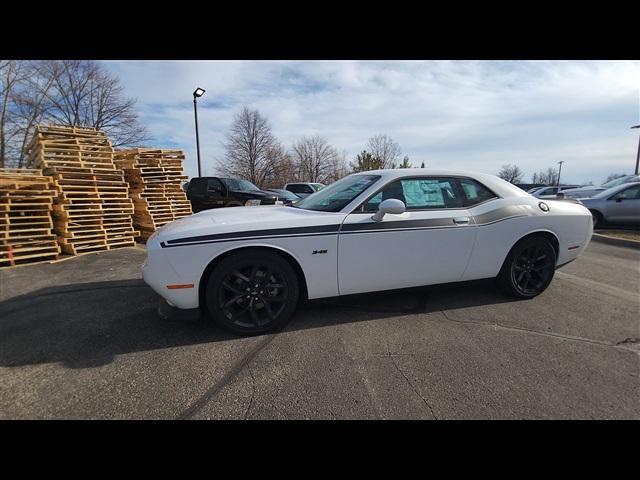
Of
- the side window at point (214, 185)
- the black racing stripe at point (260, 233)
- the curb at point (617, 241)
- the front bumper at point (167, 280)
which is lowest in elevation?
the curb at point (617, 241)

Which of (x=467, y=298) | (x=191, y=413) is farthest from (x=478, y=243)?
(x=191, y=413)

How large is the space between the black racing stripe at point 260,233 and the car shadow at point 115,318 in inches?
28.2

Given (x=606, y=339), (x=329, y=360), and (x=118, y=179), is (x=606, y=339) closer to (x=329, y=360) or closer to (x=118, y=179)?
(x=329, y=360)

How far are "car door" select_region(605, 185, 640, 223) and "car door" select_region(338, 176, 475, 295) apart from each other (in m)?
8.86

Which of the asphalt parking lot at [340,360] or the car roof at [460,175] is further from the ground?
the car roof at [460,175]

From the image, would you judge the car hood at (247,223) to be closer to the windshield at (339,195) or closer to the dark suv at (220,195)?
the windshield at (339,195)

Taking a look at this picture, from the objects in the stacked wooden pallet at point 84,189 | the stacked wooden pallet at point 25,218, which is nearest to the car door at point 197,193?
the stacked wooden pallet at point 84,189

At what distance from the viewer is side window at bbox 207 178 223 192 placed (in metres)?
9.75

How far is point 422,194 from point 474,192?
2.33ft

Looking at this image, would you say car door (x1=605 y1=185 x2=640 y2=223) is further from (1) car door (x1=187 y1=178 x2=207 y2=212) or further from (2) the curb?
(1) car door (x1=187 y1=178 x2=207 y2=212)

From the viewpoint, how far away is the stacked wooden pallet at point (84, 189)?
608 centimetres

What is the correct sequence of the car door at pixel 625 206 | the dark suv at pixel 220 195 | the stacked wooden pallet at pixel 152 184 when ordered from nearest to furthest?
the stacked wooden pallet at pixel 152 184 → the car door at pixel 625 206 → the dark suv at pixel 220 195

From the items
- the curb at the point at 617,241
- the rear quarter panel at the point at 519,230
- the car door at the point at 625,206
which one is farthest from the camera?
the car door at the point at 625,206

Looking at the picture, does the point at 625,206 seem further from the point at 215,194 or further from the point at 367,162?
the point at 367,162
